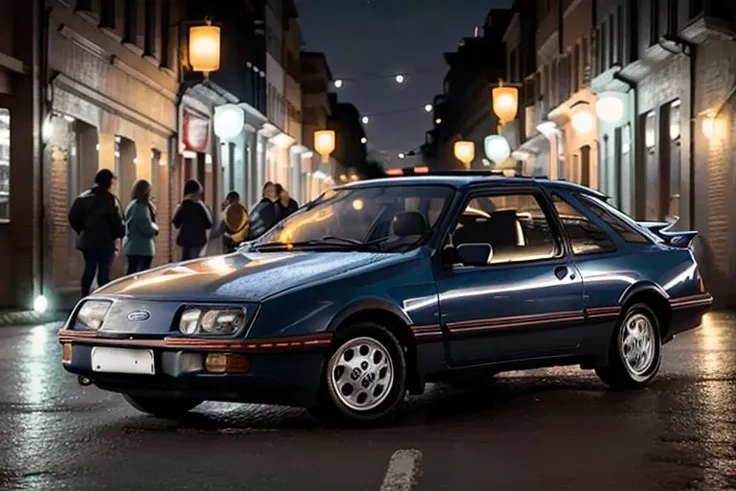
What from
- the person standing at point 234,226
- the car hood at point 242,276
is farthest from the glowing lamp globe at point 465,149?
the car hood at point 242,276

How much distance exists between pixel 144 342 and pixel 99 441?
0.59m

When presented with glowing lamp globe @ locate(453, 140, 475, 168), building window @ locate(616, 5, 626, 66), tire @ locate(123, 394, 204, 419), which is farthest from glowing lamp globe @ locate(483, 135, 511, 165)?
tire @ locate(123, 394, 204, 419)

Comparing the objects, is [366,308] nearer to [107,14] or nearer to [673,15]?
[107,14]

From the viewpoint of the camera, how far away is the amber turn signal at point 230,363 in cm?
802

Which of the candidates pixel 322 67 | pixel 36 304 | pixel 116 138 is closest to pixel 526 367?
pixel 36 304

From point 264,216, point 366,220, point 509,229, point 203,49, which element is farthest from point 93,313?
point 203,49

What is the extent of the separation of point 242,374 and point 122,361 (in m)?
0.72

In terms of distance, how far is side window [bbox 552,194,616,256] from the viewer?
10.1m

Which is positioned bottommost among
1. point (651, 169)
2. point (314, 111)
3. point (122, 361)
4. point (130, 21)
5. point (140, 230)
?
point (122, 361)

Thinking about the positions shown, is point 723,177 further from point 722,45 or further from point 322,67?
point 322,67

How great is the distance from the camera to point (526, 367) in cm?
948

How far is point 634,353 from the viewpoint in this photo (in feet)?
33.7

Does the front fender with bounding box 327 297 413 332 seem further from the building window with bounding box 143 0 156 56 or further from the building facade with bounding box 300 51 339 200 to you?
the building facade with bounding box 300 51 339 200

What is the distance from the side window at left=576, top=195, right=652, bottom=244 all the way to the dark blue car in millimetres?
13
